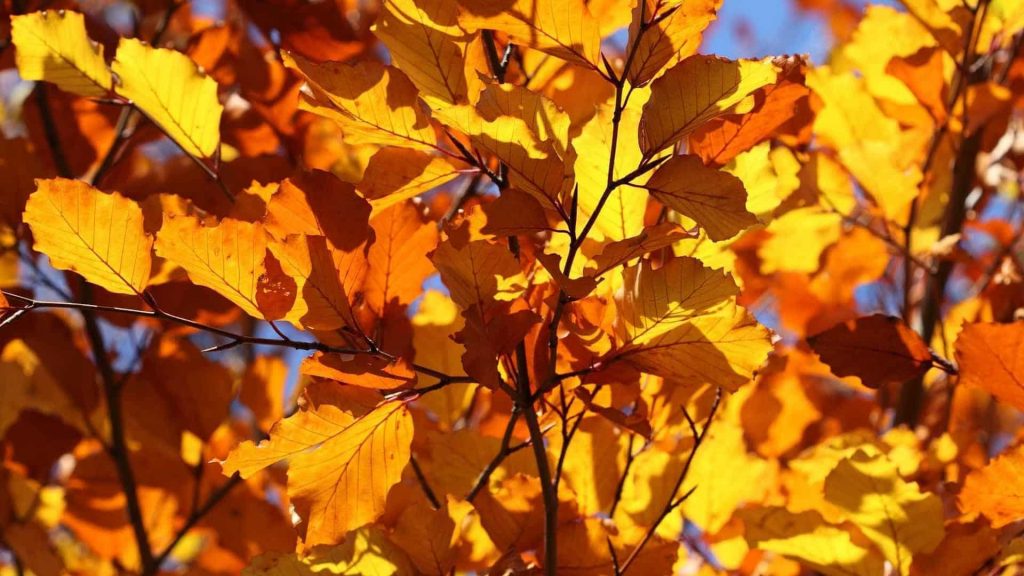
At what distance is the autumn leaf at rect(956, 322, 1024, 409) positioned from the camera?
0.68 m

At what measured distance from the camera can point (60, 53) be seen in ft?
2.56

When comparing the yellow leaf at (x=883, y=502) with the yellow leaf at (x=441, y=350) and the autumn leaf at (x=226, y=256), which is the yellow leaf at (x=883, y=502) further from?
the autumn leaf at (x=226, y=256)

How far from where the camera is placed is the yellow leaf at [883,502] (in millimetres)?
738

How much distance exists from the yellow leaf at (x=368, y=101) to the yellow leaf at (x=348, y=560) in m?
0.26

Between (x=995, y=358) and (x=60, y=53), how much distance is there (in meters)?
0.75

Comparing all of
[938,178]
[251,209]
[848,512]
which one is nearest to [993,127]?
[938,178]

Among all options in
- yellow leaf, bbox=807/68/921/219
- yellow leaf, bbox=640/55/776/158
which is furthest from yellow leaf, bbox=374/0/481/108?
yellow leaf, bbox=807/68/921/219

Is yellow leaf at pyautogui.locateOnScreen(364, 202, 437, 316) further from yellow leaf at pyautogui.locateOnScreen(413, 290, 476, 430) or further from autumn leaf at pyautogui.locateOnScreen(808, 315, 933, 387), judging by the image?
autumn leaf at pyautogui.locateOnScreen(808, 315, 933, 387)

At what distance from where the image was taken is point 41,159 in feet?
3.59

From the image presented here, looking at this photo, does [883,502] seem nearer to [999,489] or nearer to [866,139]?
[999,489]

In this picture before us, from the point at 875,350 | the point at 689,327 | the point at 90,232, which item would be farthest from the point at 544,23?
the point at 875,350

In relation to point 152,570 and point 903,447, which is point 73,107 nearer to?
point 152,570

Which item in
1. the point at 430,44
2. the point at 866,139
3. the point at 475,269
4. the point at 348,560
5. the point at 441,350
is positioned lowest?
the point at 348,560

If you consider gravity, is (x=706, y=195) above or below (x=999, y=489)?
above
